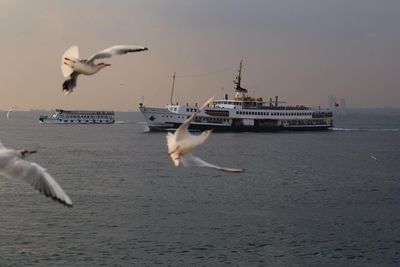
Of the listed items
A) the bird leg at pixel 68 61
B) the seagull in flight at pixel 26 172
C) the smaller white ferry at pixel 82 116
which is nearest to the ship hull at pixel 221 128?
the smaller white ferry at pixel 82 116

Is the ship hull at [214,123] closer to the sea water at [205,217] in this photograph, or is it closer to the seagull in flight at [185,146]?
the sea water at [205,217]

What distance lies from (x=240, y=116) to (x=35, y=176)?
108 metres

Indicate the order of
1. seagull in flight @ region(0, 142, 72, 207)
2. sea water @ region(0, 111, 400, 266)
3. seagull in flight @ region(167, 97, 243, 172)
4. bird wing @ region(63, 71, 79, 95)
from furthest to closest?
sea water @ region(0, 111, 400, 266), seagull in flight @ region(167, 97, 243, 172), seagull in flight @ region(0, 142, 72, 207), bird wing @ region(63, 71, 79, 95)

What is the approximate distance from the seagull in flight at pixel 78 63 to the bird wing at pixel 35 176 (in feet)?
2.70

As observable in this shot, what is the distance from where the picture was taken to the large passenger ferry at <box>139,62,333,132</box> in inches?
4195

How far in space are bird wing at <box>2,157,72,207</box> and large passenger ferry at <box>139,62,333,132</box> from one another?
95.9 metres

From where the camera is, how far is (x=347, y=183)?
5881 centimetres

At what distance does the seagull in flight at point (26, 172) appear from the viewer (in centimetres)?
489

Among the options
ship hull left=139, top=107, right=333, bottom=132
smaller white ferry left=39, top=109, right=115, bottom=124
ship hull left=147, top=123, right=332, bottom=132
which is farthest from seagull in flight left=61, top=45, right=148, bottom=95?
smaller white ferry left=39, top=109, right=115, bottom=124

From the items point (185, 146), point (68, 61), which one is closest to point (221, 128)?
point (185, 146)

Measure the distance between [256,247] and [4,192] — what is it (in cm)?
2679

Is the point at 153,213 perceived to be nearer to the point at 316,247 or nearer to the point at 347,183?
the point at 316,247

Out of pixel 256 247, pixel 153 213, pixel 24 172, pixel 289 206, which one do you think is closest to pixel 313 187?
pixel 289 206

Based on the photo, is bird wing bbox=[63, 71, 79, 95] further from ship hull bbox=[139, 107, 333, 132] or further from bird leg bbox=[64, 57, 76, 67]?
ship hull bbox=[139, 107, 333, 132]
